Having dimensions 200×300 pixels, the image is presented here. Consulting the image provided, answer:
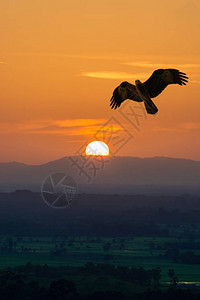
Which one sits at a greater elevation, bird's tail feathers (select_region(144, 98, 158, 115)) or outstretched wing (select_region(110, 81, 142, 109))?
outstretched wing (select_region(110, 81, 142, 109))

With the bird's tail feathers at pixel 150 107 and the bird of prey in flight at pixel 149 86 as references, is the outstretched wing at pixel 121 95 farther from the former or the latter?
the bird's tail feathers at pixel 150 107

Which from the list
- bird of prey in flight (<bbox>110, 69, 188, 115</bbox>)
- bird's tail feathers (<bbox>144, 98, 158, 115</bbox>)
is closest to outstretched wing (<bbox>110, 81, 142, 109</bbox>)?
bird of prey in flight (<bbox>110, 69, 188, 115</bbox>)

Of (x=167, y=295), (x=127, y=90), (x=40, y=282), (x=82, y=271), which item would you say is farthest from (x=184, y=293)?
(x=127, y=90)

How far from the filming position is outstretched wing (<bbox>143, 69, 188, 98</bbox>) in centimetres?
2512

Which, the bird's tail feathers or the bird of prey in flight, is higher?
the bird of prey in flight

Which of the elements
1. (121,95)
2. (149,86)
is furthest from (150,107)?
(121,95)

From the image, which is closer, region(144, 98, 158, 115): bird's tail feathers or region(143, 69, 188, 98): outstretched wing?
region(144, 98, 158, 115): bird's tail feathers

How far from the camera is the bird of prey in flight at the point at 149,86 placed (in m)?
23.8

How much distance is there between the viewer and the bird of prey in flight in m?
23.8

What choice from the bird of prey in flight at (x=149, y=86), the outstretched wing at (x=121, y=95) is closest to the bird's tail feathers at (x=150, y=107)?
the bird of prey in flight at (x=149, y=86)

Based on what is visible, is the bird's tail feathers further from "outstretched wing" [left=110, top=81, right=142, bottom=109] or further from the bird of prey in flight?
"outstretched wing" [left=110, top=81, right=142, bottom=109]

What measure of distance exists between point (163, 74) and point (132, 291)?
131389 millimetres

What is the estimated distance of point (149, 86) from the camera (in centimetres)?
2522

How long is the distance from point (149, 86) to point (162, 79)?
0.70 metres
